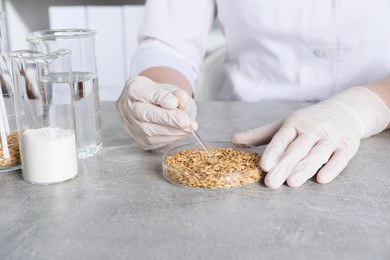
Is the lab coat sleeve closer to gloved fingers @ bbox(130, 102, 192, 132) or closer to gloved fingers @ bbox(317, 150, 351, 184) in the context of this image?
gloved fingers @ bbox(130, 102, 192, 132)

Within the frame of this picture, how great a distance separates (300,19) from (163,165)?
766 mm

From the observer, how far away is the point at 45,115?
1.06 meters

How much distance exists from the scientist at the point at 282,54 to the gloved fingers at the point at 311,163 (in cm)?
13

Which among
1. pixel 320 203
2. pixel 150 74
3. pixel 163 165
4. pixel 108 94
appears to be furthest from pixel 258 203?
pixel 108 94

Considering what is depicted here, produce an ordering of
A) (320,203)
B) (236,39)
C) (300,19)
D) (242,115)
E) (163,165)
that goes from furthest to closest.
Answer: (236,39), (300,19), (242,115), (163,165), (320,203)

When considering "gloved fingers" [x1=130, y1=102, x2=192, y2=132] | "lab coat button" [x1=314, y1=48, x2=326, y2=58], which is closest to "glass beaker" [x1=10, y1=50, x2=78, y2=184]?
"gloved fingers" [x1=130, y1=102, x2=192, y2=132]

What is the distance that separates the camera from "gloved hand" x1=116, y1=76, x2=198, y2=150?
112 cm

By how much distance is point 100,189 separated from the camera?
1.02 meters

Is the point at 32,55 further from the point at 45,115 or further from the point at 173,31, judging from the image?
the point at 173,31

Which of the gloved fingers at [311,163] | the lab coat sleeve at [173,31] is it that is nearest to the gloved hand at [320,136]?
the gloved fingers at [311,163]

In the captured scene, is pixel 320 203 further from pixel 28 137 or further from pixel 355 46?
pixel 355 46

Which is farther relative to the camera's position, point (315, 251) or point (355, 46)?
point (355, 46)

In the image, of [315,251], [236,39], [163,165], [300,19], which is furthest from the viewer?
[236,39]

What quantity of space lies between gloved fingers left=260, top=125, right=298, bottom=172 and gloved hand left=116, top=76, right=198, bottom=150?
0.16m
